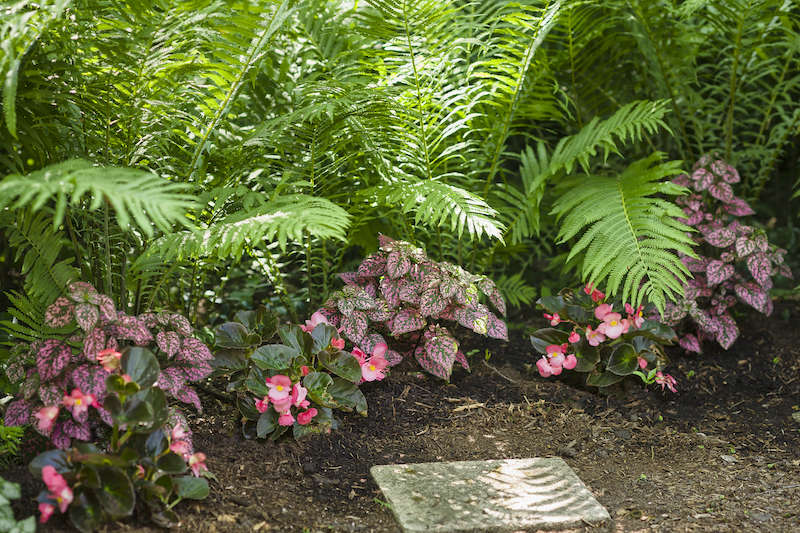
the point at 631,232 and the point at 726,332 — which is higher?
the point at 631,232

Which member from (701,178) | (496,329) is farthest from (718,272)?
(496,329)

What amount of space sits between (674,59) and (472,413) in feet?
6.30

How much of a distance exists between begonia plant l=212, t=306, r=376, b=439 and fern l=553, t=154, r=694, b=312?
0.89m

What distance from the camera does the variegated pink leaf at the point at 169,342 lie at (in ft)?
5.95

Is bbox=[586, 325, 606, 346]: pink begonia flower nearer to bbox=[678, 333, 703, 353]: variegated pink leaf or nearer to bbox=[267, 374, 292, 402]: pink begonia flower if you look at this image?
bbox=[678, 333, 703, 353]: variegated pink leaf

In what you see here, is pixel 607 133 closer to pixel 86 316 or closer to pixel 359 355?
pixel 359 355

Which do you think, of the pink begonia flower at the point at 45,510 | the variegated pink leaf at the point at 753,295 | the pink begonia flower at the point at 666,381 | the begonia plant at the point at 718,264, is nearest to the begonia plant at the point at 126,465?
the pink begonia flower at the point at 45,510

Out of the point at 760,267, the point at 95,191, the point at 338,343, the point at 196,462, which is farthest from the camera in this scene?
the point at 760,267

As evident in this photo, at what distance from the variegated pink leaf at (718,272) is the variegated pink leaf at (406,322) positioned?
128 centimetres

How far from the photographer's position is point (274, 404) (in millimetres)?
1993

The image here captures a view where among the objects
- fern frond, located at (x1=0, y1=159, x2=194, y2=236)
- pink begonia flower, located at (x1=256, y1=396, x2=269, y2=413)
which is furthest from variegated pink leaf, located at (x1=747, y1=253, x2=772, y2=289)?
fern frond, located at (x1=0, y1=159, x2=194, y2=236)

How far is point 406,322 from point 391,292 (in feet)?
0.43

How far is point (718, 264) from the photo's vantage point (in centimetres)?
273

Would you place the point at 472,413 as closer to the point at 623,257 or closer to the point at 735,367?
the point at 623,257
